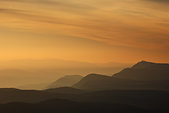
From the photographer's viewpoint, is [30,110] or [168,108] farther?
[168,108]

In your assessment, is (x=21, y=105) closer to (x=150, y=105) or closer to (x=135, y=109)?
(x=135, y=109)

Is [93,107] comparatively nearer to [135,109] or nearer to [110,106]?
[110,106]

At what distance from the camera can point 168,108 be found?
183 meters

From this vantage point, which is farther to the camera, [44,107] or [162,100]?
[162,100]

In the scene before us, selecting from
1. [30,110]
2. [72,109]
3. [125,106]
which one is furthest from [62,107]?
[125,106]

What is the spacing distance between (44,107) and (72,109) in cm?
1547

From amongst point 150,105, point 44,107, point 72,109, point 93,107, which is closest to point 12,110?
point 44,107

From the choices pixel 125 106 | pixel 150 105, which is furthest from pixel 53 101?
pixel 150 105

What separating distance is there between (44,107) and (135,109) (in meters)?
49.0

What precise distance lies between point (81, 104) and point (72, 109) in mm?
10259

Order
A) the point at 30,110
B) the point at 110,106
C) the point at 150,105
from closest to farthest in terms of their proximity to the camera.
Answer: the point at 30,110 < the point at 110,106 < the point at 150,105

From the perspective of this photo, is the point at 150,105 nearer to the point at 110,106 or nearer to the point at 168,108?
the point at 168,108

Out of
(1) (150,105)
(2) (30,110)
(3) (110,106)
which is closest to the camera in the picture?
(2) (30,110)

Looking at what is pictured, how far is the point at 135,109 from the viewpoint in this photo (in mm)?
170625
